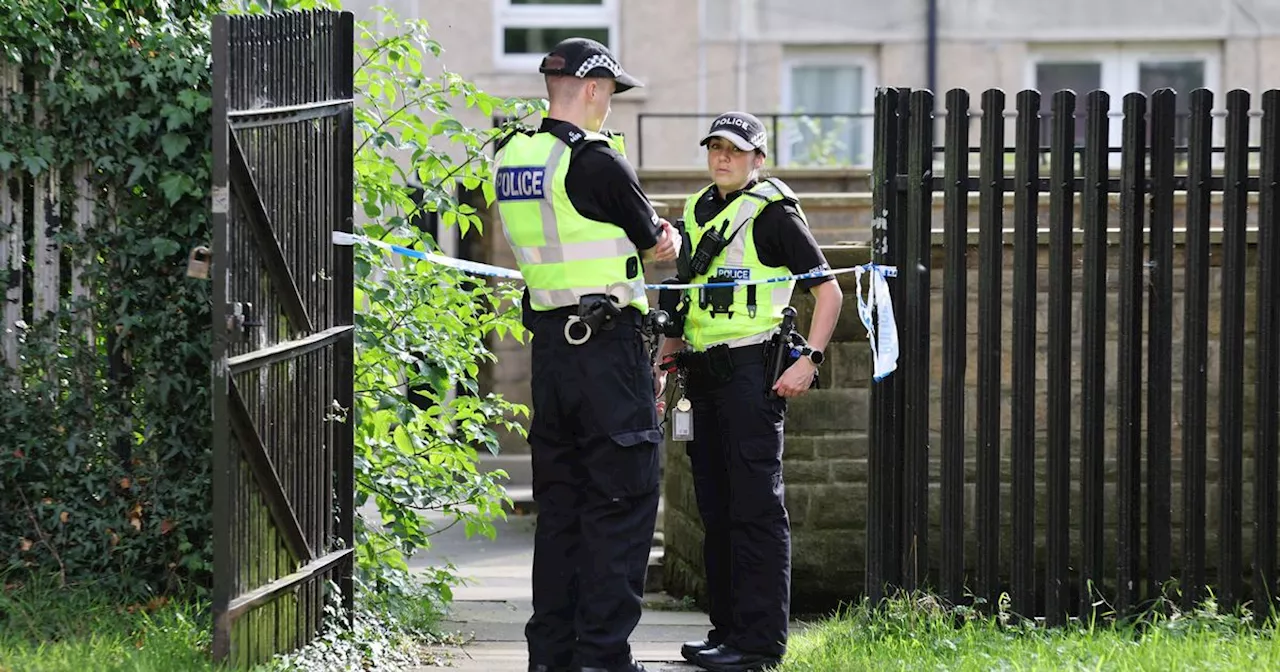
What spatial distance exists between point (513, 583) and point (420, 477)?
8.51ft

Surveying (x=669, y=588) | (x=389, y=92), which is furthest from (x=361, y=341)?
(x=669, y=588)

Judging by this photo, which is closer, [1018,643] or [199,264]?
[199,264]

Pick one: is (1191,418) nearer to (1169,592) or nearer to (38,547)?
(1169,592)

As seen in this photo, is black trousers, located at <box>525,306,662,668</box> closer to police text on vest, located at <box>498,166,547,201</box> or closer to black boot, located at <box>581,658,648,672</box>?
black boot, located at <box>581,658,648,672</box>

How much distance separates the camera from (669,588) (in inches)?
341

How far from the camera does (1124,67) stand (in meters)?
18.1

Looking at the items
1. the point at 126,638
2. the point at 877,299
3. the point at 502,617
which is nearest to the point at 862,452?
the point at 502,617

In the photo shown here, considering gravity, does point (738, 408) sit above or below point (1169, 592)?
above

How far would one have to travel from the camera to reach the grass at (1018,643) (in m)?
5.32

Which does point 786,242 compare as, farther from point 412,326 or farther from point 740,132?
point 412,326

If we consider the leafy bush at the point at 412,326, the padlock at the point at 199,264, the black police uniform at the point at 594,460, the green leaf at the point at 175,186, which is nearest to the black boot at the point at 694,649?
the black police uniform at the point at 594,460

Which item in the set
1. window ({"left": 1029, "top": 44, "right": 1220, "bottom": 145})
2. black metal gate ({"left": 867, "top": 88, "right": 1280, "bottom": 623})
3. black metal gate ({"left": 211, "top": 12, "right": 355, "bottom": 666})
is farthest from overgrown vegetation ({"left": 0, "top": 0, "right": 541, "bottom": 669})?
window ({"left": 1029, "top": 44, "right": 1220, "bottom": 145})

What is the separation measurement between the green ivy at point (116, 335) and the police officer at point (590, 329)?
1165 mm

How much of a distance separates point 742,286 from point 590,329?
77 centimetres
